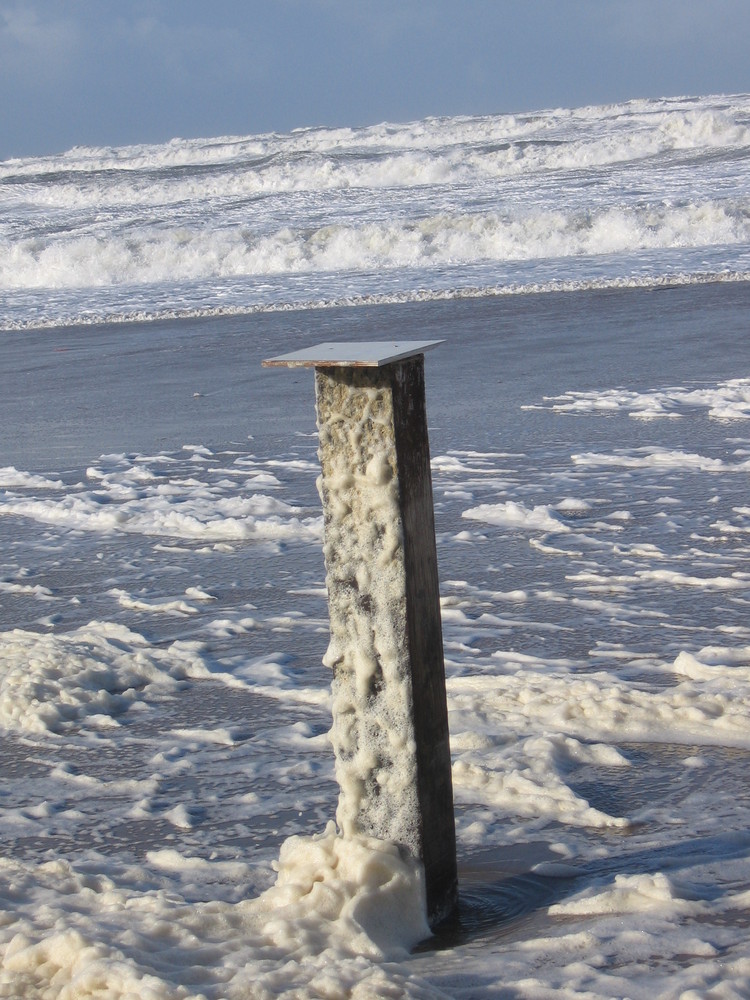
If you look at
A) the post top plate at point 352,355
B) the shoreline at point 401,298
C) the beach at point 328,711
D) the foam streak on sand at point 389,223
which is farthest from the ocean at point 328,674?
the foam streak on sand at point 389,223

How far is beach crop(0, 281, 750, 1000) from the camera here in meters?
2.47

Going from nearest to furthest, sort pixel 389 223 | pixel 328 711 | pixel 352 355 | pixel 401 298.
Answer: pixel 352 355, pixel 328 711, pixel 401 298, pixel 389 223

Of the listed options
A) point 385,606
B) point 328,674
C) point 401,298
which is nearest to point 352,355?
point 385,606

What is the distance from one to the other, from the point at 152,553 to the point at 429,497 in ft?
11.3

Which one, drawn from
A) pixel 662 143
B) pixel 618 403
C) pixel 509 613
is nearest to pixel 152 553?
pixel 509 613

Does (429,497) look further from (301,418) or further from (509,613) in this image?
(301,418)

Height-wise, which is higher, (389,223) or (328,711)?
(389,223)

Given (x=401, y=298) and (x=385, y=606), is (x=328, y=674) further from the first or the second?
(x=401, y=298)

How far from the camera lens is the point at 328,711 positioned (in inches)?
155

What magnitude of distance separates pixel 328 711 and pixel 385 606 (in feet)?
4.91

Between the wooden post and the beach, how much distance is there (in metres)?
0.11

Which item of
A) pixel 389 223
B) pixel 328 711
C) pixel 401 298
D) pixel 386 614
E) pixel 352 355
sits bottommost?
pixel 328 711

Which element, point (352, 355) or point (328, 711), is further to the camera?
point (328, 711)

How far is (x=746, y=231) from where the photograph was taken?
19234mm
